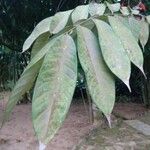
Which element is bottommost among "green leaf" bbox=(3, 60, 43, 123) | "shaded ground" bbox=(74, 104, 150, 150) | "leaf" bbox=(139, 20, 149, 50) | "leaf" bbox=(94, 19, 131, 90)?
"shaded ground" bbox=(74, 104, 150, 150)

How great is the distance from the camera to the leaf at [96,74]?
0.56 metres

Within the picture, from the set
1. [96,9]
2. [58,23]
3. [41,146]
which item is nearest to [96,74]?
[41,146]

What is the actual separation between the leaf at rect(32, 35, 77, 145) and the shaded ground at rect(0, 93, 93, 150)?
3.29m

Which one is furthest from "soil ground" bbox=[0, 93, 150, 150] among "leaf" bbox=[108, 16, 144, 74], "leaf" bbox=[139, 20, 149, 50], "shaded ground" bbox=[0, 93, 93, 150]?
"leaf" bbox=[108, 16, 144, 74]

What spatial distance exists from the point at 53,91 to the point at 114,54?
132 mm

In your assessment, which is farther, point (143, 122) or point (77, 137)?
point (143, 122)

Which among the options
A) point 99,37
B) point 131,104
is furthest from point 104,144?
point 99,37

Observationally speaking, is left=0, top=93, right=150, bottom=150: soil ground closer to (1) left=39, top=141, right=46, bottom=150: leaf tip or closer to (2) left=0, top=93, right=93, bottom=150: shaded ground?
(2) left=0, top=93, right=93, bottom=150: shaded ground

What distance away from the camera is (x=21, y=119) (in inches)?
195

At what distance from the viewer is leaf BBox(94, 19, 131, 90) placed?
593mm

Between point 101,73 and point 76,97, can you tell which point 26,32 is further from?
point 101,73

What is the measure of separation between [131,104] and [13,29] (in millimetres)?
2228

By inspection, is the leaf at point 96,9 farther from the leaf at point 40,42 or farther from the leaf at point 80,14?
the leaf at point 40,42

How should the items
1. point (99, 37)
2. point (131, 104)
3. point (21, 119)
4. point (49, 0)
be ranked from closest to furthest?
point (99, 37)
point (21, 119)
point (49, 0)
point (131, 104)
